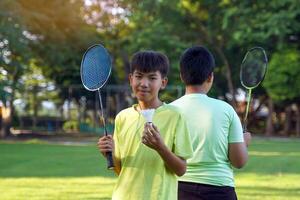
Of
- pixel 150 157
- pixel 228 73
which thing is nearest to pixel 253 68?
pixel 150 157

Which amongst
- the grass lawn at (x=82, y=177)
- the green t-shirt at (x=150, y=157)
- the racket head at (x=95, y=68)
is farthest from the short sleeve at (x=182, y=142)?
the grass lawn at (x=82, y=177)

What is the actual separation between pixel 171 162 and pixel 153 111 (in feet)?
1.03

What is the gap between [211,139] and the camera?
4.12 m

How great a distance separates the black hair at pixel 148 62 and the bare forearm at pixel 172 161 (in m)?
0.50

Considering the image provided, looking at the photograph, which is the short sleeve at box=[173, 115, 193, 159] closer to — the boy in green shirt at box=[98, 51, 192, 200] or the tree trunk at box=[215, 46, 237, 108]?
the boy in green shirt at box=[98, 51, 192, 200]

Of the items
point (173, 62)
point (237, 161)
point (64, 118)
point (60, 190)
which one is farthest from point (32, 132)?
point (237, 161)

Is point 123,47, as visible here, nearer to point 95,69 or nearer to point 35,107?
point 35,107

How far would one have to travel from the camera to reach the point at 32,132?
37969 millimetres

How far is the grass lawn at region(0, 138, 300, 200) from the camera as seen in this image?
1099 cm

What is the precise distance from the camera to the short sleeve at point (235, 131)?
414 cm

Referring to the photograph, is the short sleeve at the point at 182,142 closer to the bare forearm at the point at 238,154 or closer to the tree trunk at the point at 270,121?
the bare forearm at the point at 238,154

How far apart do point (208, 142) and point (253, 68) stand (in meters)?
1.97

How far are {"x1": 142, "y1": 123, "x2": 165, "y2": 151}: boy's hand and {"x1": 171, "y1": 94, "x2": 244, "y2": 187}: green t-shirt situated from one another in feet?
2.32

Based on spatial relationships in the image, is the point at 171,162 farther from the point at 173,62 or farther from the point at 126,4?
the point at 126,4
